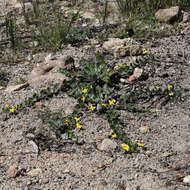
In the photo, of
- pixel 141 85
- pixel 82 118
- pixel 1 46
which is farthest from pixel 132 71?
pixel 1 46

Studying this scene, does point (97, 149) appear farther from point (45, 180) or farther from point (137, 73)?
point (137, 73)

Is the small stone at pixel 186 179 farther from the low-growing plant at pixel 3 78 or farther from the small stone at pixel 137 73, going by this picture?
the low-growing plant at pixel 3 78

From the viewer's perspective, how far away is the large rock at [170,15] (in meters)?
4.80

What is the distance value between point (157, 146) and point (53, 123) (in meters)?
1.00

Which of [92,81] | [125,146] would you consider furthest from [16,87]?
[125,146]

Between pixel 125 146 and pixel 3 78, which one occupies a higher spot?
pixel 3 78

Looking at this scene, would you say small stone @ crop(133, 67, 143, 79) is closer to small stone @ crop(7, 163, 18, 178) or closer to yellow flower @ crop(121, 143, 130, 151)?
yellow flower @ crop(121, 143, 130, 151)

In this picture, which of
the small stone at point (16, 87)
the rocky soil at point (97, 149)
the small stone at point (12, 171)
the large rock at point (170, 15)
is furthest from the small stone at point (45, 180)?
the large rock at point (170, 15)

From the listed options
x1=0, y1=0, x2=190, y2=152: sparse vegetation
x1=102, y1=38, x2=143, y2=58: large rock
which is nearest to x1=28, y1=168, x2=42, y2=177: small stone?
x1=0, y1=0, x2=190, y2=152: sparse vegetation

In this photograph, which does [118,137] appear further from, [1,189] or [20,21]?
[20,21]

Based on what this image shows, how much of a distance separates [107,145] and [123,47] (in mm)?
1587

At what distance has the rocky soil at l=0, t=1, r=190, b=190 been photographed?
2682mm

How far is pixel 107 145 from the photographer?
300 cm

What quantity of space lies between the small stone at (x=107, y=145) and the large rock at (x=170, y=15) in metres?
2.52
